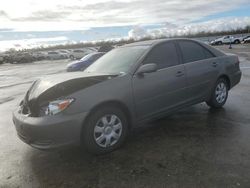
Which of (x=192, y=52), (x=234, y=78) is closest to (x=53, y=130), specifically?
(x=192, y=52)

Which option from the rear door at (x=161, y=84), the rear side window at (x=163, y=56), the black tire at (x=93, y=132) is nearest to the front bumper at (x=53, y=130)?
the black tire at (x=93, y=132)

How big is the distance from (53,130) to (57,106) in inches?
12.8

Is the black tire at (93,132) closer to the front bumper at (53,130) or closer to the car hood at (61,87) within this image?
the front bumper at (53,130)

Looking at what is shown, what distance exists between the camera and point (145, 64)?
15.5 ft

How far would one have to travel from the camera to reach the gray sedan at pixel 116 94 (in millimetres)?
3850

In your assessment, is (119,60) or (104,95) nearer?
(104,95)

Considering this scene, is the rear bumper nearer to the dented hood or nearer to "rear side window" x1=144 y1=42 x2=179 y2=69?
"rear side window" x1=144 y1=42 x2=179 y2=69

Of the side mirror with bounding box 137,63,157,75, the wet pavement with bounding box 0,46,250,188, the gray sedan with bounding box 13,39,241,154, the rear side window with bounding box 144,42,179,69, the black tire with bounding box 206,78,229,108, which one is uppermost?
the rear side window with bounding box 144,42,179,69

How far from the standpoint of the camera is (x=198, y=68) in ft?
18.4

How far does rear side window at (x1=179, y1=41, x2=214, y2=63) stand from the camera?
18.1 ft

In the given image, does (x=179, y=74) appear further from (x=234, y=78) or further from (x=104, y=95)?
(x=234, y=78)

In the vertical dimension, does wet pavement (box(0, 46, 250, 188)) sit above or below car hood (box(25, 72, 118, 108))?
below

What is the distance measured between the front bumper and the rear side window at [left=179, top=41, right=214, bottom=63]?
256cm

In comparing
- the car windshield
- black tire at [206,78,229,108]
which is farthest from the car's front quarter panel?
black tire at [206,78,229,108]
